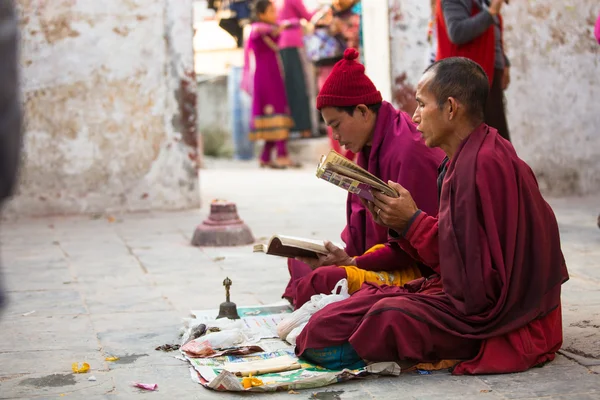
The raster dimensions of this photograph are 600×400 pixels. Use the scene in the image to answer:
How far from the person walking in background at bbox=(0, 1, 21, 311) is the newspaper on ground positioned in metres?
1.74

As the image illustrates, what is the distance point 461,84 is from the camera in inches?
135

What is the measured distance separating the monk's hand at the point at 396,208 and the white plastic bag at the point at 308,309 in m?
0.39

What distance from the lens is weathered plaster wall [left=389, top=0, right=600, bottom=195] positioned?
26.2 ft

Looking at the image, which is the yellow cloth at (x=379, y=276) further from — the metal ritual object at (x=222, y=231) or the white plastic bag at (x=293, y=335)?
the metal ritual object at (x=222, y=231)

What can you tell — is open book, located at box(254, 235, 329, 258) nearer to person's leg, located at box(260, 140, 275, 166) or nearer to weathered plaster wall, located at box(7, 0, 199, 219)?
weathered plaster wall, located at box(7, 0, 199, 219)

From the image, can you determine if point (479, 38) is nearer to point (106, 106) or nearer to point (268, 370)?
point (268, 370)

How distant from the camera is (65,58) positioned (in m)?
7.84

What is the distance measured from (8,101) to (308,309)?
7.59 ft

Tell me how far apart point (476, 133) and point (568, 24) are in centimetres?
495

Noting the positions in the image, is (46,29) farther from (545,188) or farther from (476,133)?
(476,133)

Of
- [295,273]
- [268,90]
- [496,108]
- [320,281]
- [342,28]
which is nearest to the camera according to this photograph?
[320,281]

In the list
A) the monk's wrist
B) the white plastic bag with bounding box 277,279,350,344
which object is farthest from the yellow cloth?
the monk's wrist

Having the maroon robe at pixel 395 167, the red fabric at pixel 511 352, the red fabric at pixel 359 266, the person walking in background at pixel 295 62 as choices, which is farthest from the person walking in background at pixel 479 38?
the person walking in background at pixel 295 62

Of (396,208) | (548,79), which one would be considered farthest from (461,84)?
(548,79)
